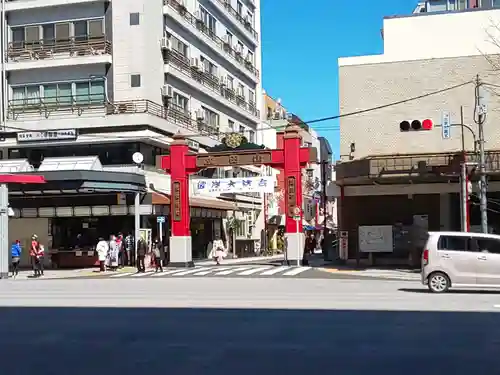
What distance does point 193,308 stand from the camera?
52.7 feet

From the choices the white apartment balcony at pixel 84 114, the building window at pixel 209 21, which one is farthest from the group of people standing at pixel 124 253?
the building window at pixel 209 21

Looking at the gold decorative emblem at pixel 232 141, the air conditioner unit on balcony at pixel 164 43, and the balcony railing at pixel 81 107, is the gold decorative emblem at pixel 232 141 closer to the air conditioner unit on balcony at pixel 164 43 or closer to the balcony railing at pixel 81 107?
the balcony railing at pixel 81 107

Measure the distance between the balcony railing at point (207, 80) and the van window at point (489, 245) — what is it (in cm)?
2774

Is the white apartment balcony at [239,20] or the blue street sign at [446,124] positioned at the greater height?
the white apartment balcony at [239,20]

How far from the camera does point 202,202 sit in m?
44.5

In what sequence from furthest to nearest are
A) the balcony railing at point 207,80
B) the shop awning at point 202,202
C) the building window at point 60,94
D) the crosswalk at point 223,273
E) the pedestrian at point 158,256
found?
the balcony railing at point 207,80 → the building window at point 60,94 → the shop awning at point 202,202 → the pedestrian at point 158,256 → the crosswalk at point 223,273

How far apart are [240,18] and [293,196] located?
27.2m

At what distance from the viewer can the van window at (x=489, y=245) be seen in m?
19.7

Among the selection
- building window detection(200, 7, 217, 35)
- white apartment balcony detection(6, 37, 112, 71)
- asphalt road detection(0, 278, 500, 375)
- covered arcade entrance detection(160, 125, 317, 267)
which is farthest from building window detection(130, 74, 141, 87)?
asphalt road detection(0, 278, 500, 375)

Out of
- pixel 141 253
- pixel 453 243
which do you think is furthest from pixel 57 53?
pixel 453 243

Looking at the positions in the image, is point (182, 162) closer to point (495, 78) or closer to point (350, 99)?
point (350, 99)

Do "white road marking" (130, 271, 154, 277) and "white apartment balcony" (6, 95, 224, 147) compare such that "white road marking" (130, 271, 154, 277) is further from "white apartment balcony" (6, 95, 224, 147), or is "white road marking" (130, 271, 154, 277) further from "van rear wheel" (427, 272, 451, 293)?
"van rear wheel" (427, 272, 451, 293)

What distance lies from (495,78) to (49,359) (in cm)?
2797

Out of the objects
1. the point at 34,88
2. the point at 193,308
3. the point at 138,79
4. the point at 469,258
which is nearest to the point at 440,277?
the point at 469,258
